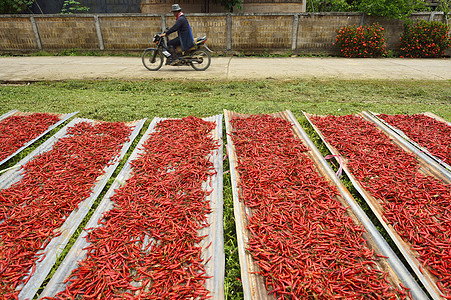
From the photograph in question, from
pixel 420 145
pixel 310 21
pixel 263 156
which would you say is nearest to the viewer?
pixel 263 156

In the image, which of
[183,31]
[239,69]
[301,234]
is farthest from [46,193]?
[239,69]

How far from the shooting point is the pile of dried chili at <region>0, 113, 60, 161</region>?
3.75m

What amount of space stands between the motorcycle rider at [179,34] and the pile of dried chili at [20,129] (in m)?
4.16

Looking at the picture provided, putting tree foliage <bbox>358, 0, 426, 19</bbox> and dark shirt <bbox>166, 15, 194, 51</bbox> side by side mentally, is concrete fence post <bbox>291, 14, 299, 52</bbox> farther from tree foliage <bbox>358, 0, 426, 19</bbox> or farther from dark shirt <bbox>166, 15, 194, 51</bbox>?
dark shirt <bbox>166, 15, 194, 51</bbox>

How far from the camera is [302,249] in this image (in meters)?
2.14

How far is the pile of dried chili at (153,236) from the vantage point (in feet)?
6.11

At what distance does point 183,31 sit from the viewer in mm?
7672

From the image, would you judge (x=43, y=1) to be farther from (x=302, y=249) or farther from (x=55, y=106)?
(x=302, y=249)

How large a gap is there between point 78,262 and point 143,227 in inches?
21.3

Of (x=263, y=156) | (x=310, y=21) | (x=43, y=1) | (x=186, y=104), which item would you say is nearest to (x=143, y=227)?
(x=263, y=156)

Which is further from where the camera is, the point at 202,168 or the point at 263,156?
the point at 263,156

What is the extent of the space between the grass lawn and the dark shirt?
1.49 m

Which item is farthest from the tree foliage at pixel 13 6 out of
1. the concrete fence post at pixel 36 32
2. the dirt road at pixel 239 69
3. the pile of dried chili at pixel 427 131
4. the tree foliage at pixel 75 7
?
the pile of dried chili at pixel 427 131

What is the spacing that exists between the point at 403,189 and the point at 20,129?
17.3ft
